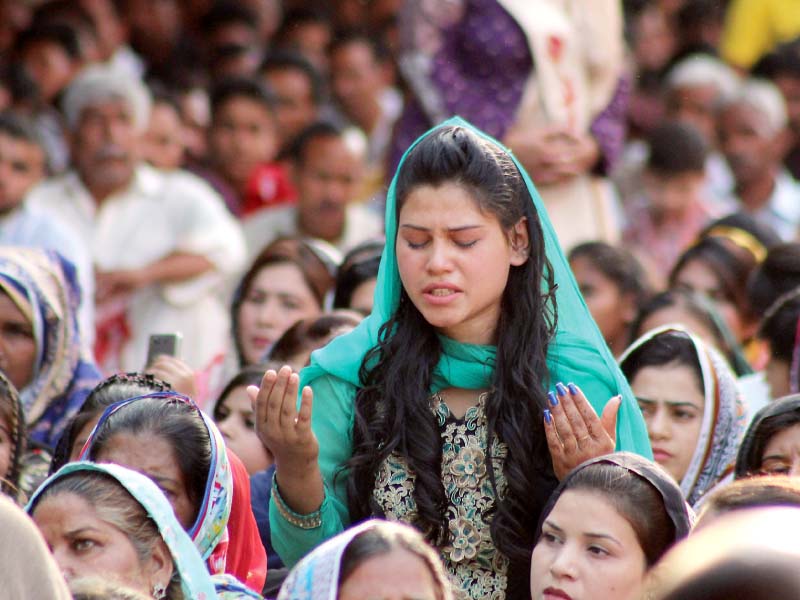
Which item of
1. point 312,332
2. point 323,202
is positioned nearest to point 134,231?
point 323,202

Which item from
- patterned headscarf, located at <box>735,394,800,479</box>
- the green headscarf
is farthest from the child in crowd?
patterned headscarf, located at <box>735,394,800,479</box>

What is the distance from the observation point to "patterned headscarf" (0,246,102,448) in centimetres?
476

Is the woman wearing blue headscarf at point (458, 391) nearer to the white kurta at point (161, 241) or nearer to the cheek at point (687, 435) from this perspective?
the cheek at point (687, 435)

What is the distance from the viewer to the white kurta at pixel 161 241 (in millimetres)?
6984

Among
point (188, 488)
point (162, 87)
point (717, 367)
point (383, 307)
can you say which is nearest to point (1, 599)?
point (188, 488)

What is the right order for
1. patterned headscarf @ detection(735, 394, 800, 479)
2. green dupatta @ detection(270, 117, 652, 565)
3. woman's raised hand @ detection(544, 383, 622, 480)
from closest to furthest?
woman's raised hand @ detection(544, 383, 622, 480)
green dupatta @ detection(270, 117, 652, 565)
patterned headscarf @ detection(735, 394, 800, 479)

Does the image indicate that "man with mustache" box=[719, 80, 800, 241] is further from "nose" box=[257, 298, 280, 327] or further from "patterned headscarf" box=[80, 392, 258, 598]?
"patterned headscarf" box=[80, 392, 258, 598]

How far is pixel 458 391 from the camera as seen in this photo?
3578mm

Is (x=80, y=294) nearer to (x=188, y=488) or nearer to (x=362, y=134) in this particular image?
(x=188, y=488)

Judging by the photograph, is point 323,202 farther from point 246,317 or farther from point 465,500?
point 465,500

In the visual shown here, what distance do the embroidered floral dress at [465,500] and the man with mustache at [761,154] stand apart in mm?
5146

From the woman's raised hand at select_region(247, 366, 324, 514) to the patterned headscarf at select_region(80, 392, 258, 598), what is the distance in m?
0.21

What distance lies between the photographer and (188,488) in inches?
138

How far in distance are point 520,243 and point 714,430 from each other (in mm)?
1028
